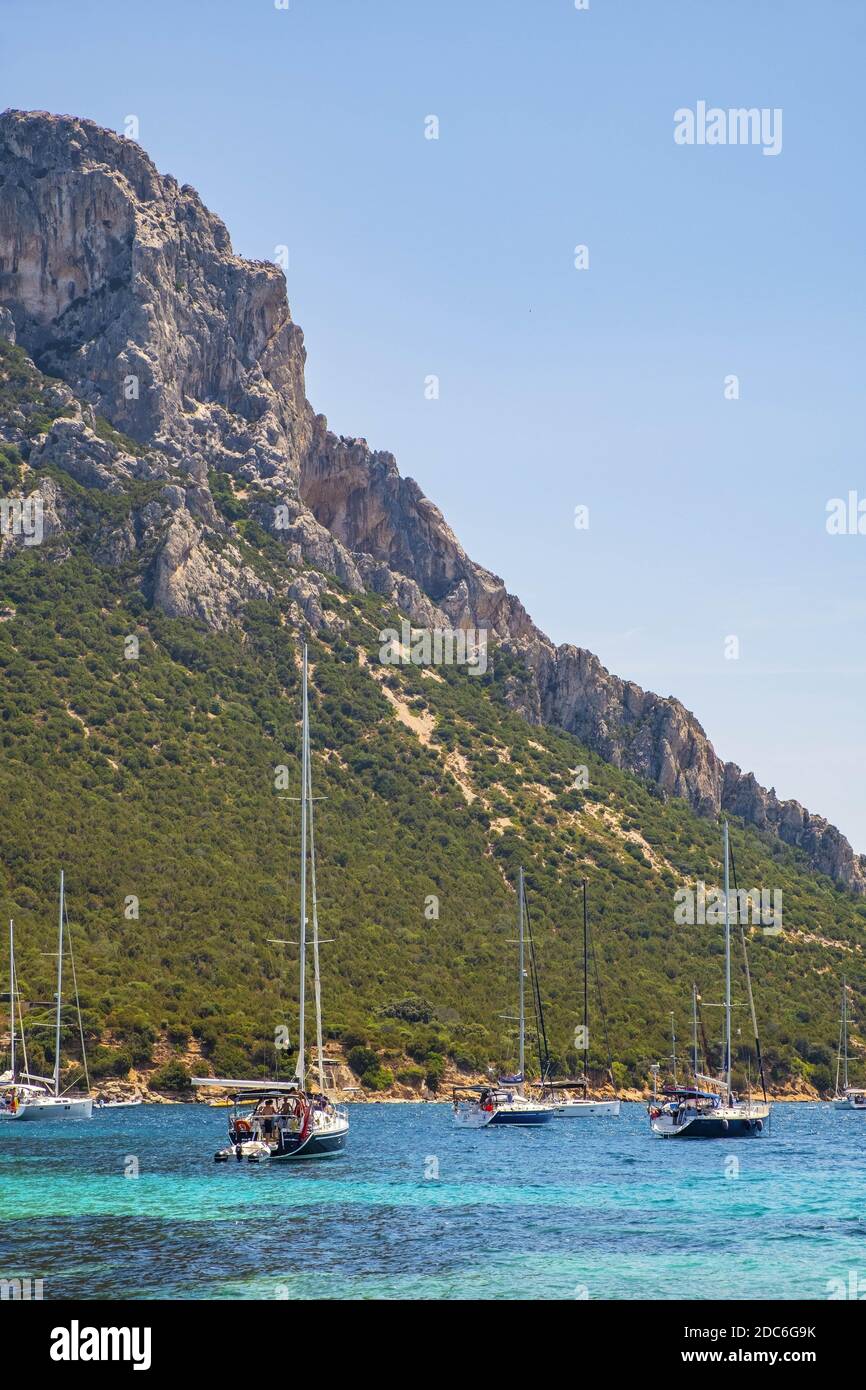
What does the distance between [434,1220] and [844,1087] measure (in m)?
75.1

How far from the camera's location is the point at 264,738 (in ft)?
376

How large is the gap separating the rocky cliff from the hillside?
1.02 ft

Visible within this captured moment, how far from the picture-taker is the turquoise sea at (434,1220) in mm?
27547

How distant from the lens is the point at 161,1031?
85.3 meters

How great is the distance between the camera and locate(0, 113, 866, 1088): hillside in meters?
92.4

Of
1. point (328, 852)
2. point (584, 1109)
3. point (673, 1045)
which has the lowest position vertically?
point (584, 1109)

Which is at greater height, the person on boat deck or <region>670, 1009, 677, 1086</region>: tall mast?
the person on boat deck

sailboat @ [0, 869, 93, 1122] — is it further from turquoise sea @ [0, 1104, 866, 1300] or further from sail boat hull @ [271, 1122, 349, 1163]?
sail boat hull @ [271, 1122, 349, 1163]

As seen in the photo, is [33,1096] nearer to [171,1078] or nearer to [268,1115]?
[171,1078]

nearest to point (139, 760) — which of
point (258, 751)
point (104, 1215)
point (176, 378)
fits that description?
point (258, 751)

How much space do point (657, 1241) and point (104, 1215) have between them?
42.5ft

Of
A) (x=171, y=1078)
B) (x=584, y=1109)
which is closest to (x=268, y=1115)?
(x=171, y=1078)

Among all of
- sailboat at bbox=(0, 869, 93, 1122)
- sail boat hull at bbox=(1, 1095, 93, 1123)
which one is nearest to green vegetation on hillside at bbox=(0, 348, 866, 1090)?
sailboat at bbox=(0, 869, 93, 1122)
